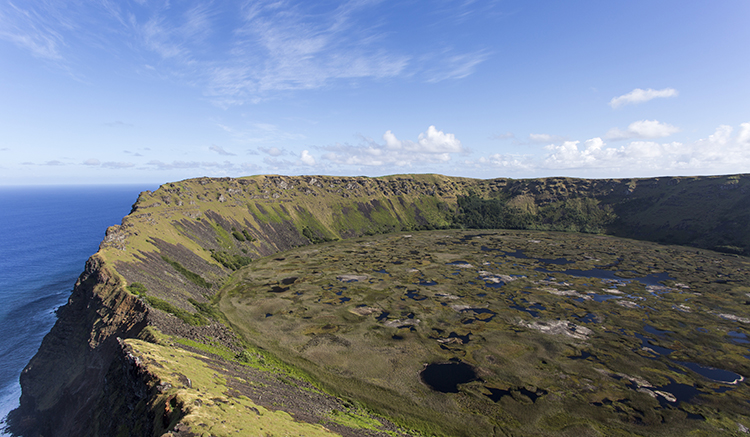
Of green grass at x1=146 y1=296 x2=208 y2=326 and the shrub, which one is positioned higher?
the shrub

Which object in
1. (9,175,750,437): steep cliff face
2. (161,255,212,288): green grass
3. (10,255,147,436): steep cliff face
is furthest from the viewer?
(161,255,212,288): green grass

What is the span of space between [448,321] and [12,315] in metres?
141

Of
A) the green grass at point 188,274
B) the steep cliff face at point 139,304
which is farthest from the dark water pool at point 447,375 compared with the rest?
the green grass at point 188,274

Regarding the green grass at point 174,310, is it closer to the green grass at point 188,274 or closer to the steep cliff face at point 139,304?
the steep cliff face at point 139,304

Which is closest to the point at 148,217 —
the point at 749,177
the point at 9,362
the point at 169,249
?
the point at 169,249

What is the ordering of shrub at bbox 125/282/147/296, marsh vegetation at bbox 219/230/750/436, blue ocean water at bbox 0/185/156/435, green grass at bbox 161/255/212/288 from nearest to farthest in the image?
1. marsh vegetation at bbox 219/230/750/436
2. shrub at bbox 125/282/147/296
3. blue ocean water at bbox 0/185/156/435
4. green grass at bbox 161/255/212/288

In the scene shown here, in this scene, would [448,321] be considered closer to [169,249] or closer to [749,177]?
[169,249]

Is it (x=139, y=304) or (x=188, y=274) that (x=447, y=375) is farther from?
(x=188, y=274)

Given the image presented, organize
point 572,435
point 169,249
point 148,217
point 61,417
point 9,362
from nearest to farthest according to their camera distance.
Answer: point 572,435
point 61,417
point 9,362
point 169,249
point 148,217

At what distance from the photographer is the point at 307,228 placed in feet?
623

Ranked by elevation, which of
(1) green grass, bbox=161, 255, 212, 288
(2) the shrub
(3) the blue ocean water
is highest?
(2) the shrub

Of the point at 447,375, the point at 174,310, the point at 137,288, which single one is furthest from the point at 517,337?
the point at 137,288

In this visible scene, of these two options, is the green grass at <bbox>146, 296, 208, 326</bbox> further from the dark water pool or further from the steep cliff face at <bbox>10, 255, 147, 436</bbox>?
the dark water pool

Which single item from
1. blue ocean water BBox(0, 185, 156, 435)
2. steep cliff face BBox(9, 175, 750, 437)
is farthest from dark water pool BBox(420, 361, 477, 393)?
blue ocean water BBox(0, 185, 156, 435)
